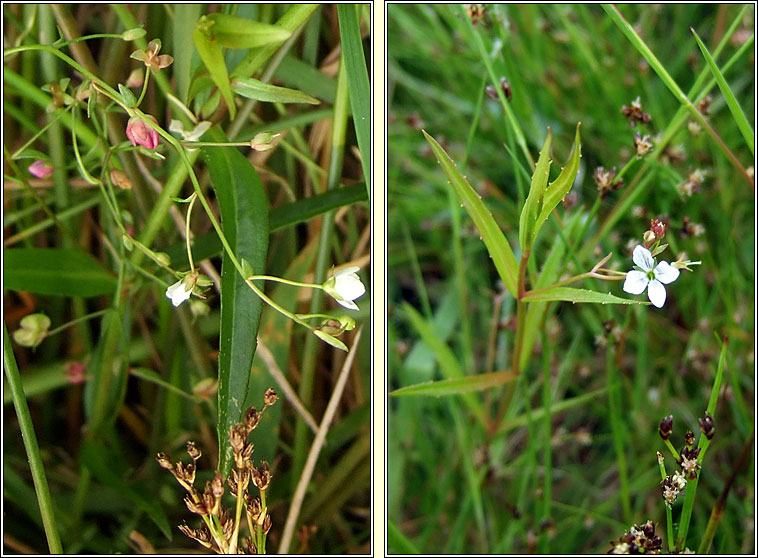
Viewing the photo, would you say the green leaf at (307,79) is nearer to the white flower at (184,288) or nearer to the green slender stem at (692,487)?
the white flower at (184,288)

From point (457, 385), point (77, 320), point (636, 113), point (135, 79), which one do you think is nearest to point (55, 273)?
point (77, 320)

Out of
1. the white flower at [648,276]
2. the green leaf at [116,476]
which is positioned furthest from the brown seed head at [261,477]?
the white flower at [648,276]

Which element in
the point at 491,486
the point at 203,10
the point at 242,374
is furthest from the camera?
the point at 491,486

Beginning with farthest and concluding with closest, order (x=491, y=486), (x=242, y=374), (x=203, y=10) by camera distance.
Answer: (x=491, y=486) < (x=203, y=10) < (x=242, y=374)

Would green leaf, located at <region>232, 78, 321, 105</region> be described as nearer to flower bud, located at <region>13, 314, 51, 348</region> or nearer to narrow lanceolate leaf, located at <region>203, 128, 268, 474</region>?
narrow lanceolate leaf, located at <region>203, 128, 268, 474</region>

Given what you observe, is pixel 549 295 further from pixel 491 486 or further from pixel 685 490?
pixel 491 486

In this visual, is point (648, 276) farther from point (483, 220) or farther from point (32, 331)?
point (32, 331)

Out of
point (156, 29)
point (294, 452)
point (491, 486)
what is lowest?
point (491, 486)

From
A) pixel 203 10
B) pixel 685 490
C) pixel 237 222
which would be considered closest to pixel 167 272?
pixel 237 222
